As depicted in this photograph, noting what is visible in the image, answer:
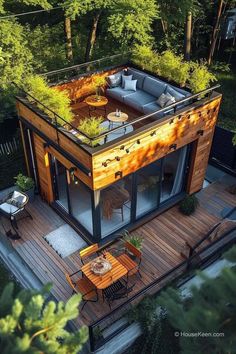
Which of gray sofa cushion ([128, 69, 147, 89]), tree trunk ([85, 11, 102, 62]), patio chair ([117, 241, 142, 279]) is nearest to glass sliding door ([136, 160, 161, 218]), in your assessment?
patio chair ([117, 241, 142, 279])

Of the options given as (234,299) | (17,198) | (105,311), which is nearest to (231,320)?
(234,299)

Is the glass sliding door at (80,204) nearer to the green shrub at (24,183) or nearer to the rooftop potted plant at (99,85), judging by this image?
the green shrub at (24,183)

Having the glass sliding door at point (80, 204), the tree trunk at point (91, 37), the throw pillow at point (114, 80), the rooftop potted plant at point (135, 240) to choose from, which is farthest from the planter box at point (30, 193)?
the tree trunk at point (91, 37)

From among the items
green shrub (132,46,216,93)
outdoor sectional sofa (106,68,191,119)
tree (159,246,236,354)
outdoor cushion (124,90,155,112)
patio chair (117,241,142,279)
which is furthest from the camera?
outdoor cushion (124,90,155,112)

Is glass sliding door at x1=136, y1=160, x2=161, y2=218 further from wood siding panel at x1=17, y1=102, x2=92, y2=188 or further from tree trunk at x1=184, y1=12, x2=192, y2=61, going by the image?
tree trunk at x1=184, y1=12, x2=192, y2=61

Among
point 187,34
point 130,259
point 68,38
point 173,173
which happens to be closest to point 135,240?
point 130,259

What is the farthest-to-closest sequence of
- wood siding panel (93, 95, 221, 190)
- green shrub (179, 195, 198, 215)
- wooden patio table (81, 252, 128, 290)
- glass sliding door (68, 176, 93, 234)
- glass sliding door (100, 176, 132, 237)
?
green shrub (179, 195, 198, 215)
glass sliding door (68, 176, 93, 234)
glass sliding door (100, 176, 132, 237)
wood siding panel (93, 95, 221, 190)
wooden patio table (81, 252, 128, 290)
